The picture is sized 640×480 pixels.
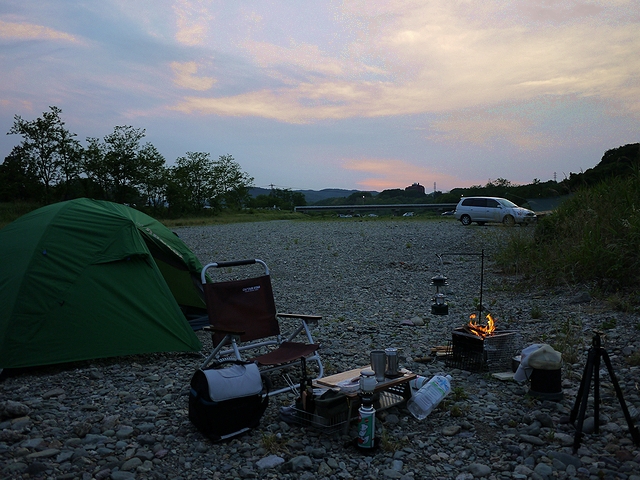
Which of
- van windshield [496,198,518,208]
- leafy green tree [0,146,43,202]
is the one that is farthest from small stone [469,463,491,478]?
leafy green tree [0,146,43,202]

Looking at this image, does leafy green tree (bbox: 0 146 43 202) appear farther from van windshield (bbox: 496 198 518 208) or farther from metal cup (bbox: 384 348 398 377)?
metal cup (bbox: 384 348 398 377)

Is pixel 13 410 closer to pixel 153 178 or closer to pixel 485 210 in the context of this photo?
pixel 485 210

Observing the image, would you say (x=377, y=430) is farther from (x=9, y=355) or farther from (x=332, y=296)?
(x=332, y=296)

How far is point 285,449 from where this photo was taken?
3480 millimetres

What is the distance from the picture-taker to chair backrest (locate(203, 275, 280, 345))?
4.84 m

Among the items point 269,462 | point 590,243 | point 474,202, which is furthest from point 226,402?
point 474,202

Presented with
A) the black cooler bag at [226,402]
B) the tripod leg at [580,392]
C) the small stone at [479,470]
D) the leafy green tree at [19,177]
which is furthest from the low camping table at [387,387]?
the leafy green tree at [19,177]

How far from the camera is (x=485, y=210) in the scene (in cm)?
2395

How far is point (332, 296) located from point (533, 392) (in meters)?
5.06

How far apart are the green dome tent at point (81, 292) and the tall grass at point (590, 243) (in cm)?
610

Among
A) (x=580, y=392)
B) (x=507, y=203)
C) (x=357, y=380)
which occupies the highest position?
(x=507, y=203)

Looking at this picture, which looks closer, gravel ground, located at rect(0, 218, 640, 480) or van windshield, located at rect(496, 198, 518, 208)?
gravel ground, located at rect(0, 218, 640, 480)

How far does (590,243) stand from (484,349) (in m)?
4.61

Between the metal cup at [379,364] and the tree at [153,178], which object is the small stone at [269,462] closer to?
the metal cup at [379,364]
